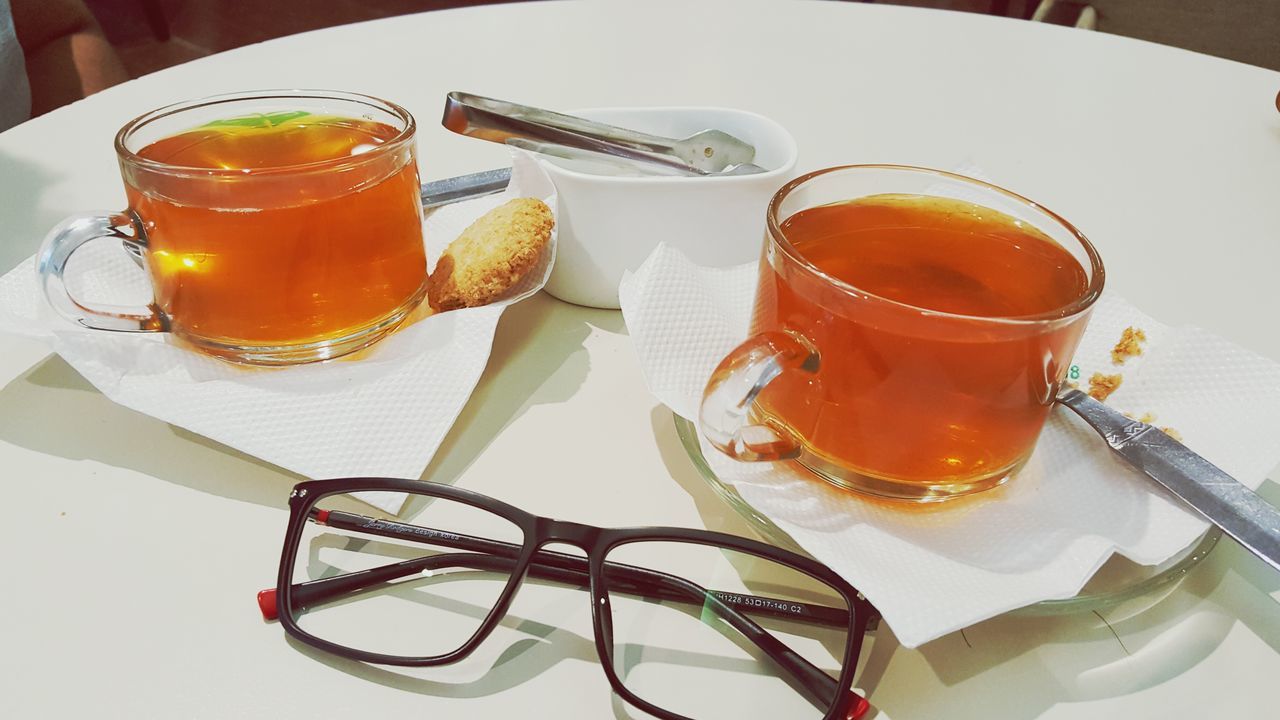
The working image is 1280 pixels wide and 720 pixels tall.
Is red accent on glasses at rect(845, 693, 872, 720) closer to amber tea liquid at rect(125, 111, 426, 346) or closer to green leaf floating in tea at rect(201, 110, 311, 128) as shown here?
amber tea liquid at rect(125, 111, 426, 346)

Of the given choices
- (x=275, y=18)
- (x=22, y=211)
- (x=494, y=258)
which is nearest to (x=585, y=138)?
(x=494, y=258)

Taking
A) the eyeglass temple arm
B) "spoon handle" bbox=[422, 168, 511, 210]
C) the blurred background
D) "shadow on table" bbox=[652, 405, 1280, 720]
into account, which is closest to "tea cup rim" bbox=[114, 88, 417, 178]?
"spoon handle" bbox=[422, 168, 511, 210]

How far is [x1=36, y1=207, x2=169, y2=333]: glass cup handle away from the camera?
1.93 ft

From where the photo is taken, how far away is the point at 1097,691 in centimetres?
45

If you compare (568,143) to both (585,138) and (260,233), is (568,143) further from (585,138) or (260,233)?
(260,233)

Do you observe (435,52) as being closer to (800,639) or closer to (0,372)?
(0,372)

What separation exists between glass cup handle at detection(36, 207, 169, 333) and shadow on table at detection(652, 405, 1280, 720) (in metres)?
0.57

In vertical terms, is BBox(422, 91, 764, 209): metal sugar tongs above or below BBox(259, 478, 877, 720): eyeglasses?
above

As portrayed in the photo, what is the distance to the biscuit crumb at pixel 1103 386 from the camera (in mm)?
614

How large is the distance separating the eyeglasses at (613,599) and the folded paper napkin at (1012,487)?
0.12 ft

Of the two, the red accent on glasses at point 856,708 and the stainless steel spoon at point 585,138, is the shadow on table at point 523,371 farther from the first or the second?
the red accent on glasses at point 856,708

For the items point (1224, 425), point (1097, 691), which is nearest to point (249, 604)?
point (1097, 691)

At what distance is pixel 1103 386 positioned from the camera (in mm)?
617

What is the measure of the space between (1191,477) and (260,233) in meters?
0.63
